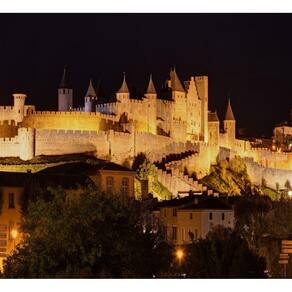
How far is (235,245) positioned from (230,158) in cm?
6294

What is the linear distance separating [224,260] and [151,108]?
187 ft

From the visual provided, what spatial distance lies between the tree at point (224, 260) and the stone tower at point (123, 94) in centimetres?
5479

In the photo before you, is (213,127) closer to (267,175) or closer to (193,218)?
(267,175)

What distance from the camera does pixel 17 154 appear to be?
80.6m

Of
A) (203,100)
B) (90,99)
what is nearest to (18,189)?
(90,99)

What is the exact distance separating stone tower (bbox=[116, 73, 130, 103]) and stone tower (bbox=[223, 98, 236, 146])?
16.4 meters

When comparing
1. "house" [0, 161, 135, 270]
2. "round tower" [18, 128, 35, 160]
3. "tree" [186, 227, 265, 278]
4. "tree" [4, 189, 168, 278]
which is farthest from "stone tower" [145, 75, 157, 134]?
"tree" [186, 227, 265, 278]

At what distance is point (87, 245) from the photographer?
1494 inches

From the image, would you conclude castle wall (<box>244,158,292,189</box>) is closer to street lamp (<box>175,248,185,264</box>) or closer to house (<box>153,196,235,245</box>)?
house (<box>153,196,235,245</box>)

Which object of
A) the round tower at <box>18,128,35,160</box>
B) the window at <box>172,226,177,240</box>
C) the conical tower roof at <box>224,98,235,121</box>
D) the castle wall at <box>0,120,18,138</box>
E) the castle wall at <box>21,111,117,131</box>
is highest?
the conical tower roof at <box>224,98,235,121</box>

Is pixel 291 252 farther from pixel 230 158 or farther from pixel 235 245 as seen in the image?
pixel 230 158

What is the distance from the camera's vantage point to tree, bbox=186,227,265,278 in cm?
3484

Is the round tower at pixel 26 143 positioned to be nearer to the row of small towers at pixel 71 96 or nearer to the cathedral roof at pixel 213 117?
the row of small towers at pixel 71 96

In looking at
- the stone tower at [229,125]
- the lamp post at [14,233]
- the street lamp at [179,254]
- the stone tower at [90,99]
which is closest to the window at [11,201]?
the lamp post at [14,233]
